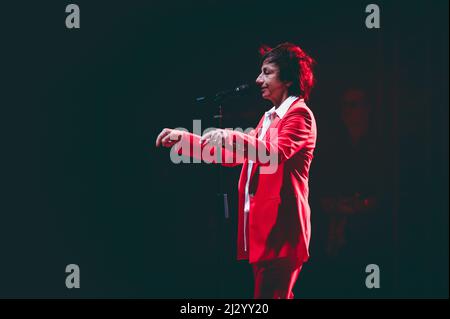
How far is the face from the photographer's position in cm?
225

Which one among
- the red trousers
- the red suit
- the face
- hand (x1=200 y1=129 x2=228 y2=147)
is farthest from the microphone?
the red trousers

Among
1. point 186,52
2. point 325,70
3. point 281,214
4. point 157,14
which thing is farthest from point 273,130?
point 157,14

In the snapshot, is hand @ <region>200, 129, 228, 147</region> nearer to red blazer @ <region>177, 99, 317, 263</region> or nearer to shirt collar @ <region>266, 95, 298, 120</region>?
red blazer @ <region>177, 99, 317, 263</region>

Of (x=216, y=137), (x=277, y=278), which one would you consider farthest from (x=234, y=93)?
(x=277, y=278)

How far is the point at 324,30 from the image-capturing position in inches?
113

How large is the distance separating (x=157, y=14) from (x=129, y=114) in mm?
652

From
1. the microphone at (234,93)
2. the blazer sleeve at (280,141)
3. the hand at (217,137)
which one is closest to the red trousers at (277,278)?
the blazer sleeve at (280,141)

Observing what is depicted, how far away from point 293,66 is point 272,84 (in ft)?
0.42

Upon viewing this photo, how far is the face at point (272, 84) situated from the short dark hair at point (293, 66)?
0.02 metres

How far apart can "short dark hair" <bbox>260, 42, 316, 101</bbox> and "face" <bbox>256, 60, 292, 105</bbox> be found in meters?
0.02

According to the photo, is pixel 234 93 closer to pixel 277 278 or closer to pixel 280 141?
pixel 280 141

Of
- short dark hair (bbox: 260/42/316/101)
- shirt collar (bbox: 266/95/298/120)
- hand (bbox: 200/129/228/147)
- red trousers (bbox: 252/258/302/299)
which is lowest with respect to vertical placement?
red trousers (bbox: 252/258/302/299)
